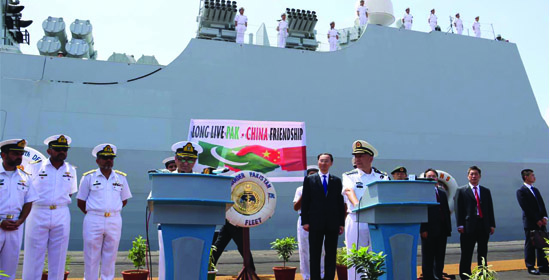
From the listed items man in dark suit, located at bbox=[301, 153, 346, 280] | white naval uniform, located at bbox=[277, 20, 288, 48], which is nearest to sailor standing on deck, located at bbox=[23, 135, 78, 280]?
man in dark suit, located at bbox=[301, 153, 346, 280]

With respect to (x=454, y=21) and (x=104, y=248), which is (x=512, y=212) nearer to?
(x=454, y=21)

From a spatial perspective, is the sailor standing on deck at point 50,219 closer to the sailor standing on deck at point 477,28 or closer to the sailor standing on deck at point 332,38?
the sailor standing on deck at point 332,38

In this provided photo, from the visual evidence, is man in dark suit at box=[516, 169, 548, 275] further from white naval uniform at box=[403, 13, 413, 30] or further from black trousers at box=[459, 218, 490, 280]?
white naval uniform at box=[403, 13, 413, 30]

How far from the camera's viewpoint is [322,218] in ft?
13.0

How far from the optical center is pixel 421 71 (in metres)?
11.6

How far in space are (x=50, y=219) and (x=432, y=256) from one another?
407 centimetres

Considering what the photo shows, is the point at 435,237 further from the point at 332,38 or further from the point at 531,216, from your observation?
the point at 332,38

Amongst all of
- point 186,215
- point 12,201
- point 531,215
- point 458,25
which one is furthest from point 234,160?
point 458,25

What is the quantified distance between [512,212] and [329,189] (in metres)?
9.24

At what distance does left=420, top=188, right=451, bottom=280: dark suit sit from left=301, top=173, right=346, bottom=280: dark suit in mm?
1279

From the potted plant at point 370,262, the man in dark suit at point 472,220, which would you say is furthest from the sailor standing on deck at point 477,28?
the potted plant at point 370,262

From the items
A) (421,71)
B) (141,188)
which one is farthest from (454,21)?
(141,188)

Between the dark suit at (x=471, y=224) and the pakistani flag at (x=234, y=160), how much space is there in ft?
7.87

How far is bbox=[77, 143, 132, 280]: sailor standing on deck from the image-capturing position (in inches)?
163
